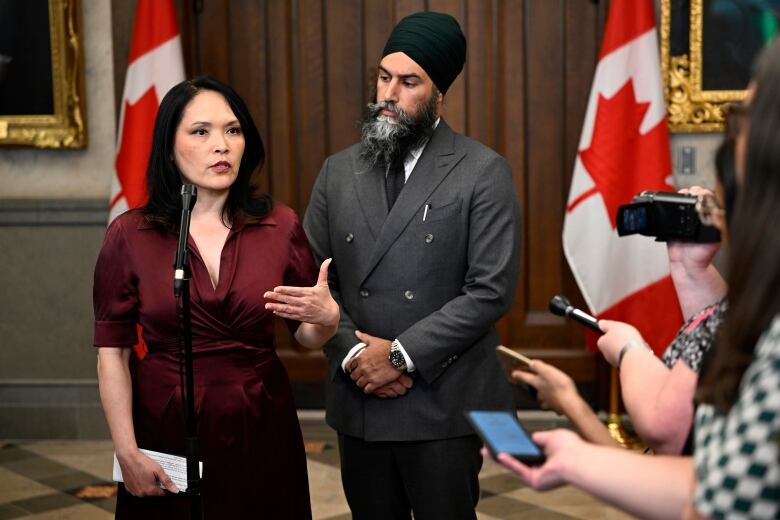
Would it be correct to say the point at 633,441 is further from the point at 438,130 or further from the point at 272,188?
the point at 438,130

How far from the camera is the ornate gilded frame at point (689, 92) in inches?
197

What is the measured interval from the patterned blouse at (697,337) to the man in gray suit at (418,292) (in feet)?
3.26

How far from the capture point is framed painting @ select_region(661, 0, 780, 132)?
496 centimetres

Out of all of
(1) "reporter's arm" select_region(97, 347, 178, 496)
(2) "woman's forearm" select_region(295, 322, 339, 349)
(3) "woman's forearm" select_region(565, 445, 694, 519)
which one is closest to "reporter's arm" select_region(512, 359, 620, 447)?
(3) "woman's forearm" select_region(565, 445, 694, 519)

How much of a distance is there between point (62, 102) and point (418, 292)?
10.7 ft

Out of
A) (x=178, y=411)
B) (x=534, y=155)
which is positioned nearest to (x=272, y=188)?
(x=534, y=155)

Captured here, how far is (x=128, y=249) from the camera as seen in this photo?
2.60 m

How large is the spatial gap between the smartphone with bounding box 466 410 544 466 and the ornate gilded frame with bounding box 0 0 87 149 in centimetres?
420

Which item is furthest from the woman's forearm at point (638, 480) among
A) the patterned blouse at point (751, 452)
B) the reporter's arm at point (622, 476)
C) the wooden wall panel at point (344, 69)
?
the wooden wall panel at point (344, 69)

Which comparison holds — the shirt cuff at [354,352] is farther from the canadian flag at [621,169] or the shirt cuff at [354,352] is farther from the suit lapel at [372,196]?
the canadian flag at [621,169]

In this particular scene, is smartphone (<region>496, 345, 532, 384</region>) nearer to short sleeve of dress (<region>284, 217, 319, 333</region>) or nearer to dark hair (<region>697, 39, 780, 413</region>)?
→ dark hair (<region>697, 39, 780, 413</region>)

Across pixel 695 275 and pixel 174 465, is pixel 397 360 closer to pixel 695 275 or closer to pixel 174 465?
pixel 174 465

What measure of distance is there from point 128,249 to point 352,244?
640 mm

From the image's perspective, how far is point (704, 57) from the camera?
5016 millimetres
